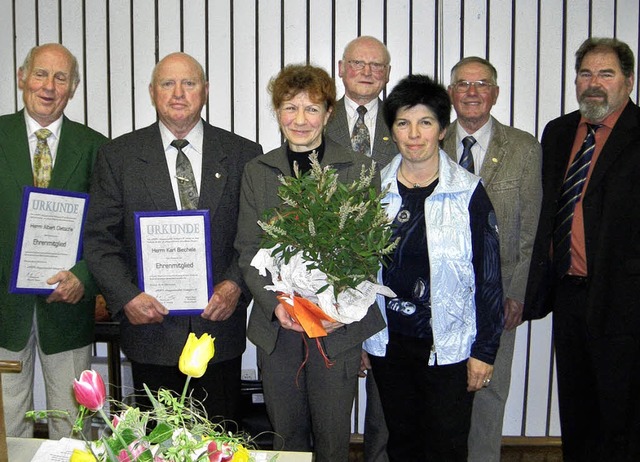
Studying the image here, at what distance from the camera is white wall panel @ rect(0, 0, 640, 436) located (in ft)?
13.3

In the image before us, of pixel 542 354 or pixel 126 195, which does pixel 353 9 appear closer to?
pixel 126 195

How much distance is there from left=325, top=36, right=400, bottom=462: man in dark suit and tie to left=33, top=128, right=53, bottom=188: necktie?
128cm

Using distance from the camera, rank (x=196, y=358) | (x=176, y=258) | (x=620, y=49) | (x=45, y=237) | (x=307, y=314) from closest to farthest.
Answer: (x=196, y=358)
(x=307, y=314)
(x=176, y=258)
(x=45, y=237)
(x=620, y=49)

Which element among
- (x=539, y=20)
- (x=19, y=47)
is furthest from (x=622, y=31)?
(x=19, y=47)

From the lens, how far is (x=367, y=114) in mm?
3430

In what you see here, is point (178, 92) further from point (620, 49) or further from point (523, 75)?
point (523, 75)

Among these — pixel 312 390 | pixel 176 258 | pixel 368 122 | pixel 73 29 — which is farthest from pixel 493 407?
pixel 73 29

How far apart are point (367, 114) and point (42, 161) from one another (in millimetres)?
1536

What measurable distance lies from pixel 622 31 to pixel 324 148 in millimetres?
2353

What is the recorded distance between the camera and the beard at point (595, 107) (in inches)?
122

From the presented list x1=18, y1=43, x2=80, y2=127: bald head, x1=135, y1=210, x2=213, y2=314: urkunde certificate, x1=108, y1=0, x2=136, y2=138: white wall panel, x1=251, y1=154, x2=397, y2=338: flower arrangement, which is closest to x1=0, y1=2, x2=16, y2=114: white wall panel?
x1=108, y1=0, x2=136, y2=138: white wall panel

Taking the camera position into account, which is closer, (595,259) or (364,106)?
(595,259)

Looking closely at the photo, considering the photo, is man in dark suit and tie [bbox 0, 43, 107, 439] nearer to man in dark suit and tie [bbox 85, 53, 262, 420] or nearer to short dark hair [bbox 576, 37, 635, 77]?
man in dark suit and tie [bbox 85, 53, 262, 420]

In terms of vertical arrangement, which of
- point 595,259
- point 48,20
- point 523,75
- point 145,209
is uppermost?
point 48,20
